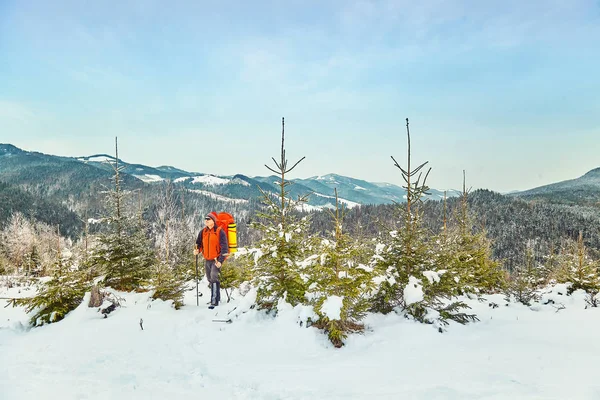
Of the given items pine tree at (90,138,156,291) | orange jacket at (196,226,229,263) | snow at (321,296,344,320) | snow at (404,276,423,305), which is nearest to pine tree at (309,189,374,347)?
snow at (321,296,344,320)

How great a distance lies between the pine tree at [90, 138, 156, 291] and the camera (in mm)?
10242

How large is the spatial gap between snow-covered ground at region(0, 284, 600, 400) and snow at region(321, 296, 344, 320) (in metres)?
0.74

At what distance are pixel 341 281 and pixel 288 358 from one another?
1760mm

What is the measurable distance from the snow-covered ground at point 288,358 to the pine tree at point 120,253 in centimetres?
245

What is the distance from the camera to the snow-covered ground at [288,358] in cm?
430

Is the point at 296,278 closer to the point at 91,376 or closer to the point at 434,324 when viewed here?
the point at 434,324

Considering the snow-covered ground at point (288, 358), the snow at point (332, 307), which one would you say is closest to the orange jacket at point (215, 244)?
the snow-covered ground at point (288, 358)

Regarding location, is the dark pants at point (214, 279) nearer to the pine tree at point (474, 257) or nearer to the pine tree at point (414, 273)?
the pine tree at point (414, 273)

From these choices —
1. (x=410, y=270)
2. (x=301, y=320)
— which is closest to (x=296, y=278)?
(x=301, y=320)

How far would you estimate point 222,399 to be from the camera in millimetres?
4289

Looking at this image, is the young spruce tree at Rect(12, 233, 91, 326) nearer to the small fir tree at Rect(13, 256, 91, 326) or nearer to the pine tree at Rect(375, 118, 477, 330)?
the small fir tree at Rect(13, 256, 91, 326)

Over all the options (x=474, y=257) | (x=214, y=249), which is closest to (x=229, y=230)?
(x=214, y=249)

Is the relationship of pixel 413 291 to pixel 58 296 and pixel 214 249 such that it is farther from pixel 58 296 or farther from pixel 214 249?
pixel 58 296

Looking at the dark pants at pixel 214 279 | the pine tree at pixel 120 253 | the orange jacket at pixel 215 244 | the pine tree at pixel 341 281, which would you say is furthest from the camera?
the pine tree at pixel 120 253
